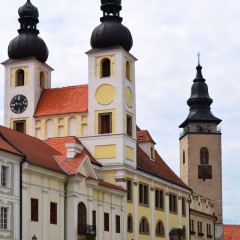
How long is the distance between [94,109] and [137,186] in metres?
7.69

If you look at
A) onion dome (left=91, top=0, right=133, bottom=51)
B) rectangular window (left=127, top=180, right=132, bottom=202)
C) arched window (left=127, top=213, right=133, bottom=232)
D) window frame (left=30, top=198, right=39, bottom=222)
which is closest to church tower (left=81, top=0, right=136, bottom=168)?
onion dome (left=91, top=0, right=133, bottom=51)

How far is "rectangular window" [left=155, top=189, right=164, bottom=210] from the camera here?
74.5 meters

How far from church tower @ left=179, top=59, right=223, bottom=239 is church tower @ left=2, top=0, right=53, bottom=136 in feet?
158

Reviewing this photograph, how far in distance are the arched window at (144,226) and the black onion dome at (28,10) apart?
20.8 meters

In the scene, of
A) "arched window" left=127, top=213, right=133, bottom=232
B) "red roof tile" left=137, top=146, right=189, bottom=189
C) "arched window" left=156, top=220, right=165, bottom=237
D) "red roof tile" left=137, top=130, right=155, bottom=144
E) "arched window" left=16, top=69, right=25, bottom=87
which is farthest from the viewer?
"red roof tile" left=137, top=130, right=155, bottom=144

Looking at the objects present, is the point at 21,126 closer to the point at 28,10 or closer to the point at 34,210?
the point at 28,10

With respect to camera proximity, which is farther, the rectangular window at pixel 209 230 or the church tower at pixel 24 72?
the rectangular window at pixel 209 230

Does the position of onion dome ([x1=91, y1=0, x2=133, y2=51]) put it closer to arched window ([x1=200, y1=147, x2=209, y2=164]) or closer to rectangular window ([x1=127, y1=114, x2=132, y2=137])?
rectangular window ([x1=127, y1=114, x2=132, y2=137])

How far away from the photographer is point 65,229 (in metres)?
55.1

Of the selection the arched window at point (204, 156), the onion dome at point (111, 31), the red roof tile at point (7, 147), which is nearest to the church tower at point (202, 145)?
the arched window at point (204, 156)

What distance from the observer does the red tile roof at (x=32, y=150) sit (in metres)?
52.6

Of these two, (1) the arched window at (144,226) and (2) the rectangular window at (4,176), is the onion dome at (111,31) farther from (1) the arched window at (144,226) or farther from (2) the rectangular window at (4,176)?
(2) the rectangular window at (4,176)

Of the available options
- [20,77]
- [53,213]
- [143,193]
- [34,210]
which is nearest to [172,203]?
[143,193]

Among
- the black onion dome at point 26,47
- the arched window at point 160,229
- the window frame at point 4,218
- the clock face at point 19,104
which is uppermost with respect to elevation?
the black onion dome at point 26,47
